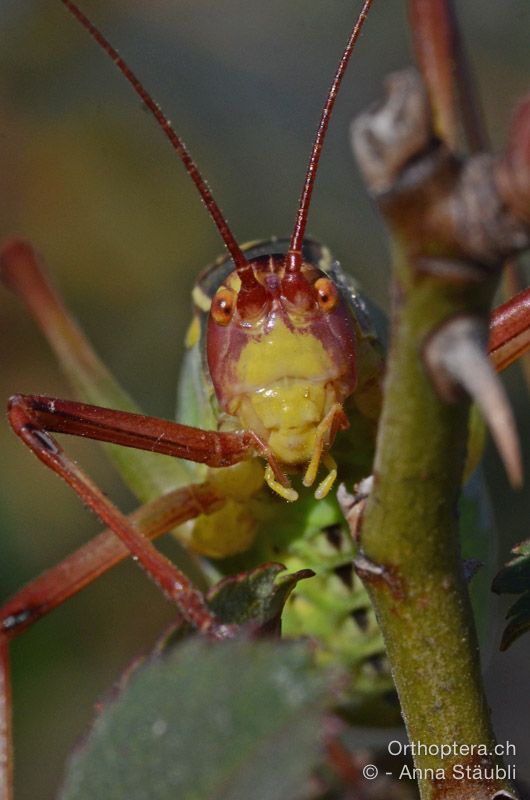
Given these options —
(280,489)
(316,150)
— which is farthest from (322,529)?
(316,150)

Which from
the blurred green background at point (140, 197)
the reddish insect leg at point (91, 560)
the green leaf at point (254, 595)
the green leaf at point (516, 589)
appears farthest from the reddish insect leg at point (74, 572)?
the blurred green background at point (140, 197)

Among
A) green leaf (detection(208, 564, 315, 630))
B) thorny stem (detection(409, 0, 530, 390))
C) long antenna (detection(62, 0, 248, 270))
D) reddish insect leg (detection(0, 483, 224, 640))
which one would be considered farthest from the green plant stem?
thorny stem (detection(409, 0, 530, 390))

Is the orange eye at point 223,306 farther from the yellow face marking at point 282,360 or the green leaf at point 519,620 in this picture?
the green leaf at point 519,620

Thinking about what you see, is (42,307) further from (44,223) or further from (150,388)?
(44,223)

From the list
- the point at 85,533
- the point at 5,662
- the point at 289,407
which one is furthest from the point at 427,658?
the point at 85,533

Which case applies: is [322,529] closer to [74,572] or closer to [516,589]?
[74,572]

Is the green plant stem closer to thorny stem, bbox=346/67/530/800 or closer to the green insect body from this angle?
thorny stem, bbox=346/67/530/800
